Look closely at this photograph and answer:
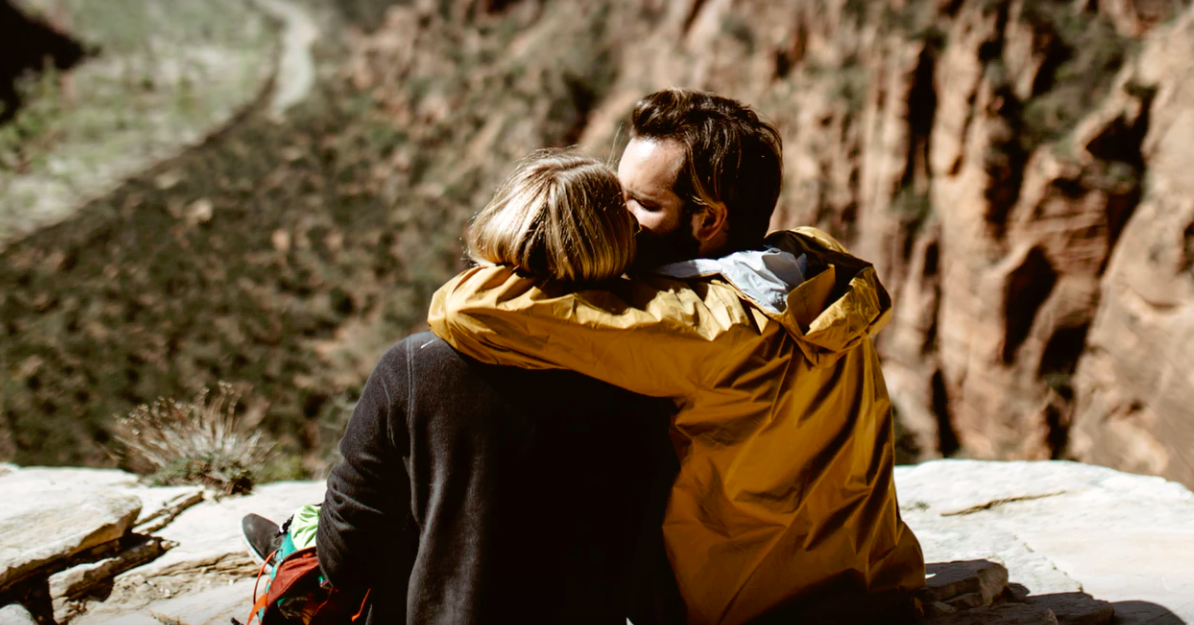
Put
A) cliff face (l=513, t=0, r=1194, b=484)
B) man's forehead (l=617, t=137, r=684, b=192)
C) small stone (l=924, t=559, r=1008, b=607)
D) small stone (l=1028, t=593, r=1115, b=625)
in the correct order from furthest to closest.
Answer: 1. cliff face (l=513, t=0, r=1194, b=484)
2. small stone (l=924, t=559, r=1008, b=607)
3. small stone (l=1028, t=593, r=1115, b=625)
4. man's forehead (l=617, t=137, r=684, b=192)

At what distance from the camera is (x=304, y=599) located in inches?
79.4

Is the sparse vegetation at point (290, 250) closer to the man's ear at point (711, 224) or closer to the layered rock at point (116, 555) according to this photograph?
the layered rock at point (116, 555)

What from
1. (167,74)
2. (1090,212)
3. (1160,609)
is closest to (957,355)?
(1090,212)

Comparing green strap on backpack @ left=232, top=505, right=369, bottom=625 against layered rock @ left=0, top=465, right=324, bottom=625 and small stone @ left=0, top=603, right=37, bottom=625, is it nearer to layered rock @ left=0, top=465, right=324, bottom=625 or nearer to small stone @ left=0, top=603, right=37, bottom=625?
layered rock @ left=0, top=465, right=324, bottom=625

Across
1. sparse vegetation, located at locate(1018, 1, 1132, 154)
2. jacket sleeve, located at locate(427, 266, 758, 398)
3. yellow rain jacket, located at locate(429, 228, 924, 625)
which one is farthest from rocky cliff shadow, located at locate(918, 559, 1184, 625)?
sparse vegetation, located at locate(1018, 1, 1132, 154)

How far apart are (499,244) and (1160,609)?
7.84 feet

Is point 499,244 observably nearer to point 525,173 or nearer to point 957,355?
point 525,173

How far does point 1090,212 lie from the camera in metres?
10.5

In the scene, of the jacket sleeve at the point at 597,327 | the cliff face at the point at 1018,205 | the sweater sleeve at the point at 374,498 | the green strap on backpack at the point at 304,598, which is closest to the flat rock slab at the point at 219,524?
the green strap on backpack at the point at 304,598

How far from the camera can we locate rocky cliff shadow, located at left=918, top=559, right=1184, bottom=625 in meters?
2.34

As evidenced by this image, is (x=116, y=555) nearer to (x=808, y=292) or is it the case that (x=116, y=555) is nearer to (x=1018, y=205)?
(x=808, y=292)

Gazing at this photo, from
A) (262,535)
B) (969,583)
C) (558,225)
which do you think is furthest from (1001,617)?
(262,535)

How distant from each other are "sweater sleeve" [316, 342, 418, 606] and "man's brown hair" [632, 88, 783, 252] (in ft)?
2.45

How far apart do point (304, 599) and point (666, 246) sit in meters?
1.20
